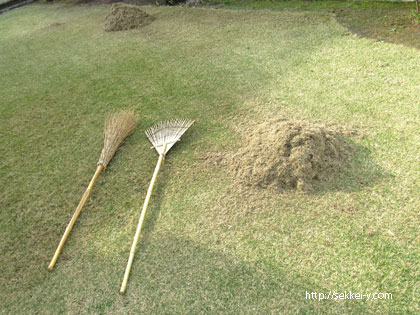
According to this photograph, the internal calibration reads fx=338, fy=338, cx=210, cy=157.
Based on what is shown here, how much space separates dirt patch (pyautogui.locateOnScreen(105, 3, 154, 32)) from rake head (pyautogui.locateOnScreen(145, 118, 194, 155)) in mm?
3918

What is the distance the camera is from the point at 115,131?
3574 mm

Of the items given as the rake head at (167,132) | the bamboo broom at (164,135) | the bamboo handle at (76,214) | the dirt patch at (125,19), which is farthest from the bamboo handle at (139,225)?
the dirt patch at (125,19)

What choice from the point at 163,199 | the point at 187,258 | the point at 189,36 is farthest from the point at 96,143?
the point at 189,36

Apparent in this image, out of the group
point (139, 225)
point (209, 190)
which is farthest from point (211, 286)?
point (209, 190)

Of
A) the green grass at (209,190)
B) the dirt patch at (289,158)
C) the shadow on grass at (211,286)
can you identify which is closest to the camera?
the shadow on grass at (211,286)

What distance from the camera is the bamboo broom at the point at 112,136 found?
292 centimetres

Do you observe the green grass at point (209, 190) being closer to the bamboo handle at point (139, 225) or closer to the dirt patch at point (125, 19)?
the bamboo handle at point (139, 225)

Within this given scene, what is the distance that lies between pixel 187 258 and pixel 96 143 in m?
1.90

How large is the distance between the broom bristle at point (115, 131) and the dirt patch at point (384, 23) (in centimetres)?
387

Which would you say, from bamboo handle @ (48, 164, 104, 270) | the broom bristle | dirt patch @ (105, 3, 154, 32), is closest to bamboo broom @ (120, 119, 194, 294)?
the broom bristle

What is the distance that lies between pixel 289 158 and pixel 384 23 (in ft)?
13.5

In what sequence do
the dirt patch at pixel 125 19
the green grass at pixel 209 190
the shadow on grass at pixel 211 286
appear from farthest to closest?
the dirt patch at pixel 125 19, the green grass at pixel 209 190, the shadow on grass at pixel 211 286

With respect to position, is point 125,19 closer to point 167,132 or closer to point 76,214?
point 167,132

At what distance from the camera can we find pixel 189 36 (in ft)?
20.0
